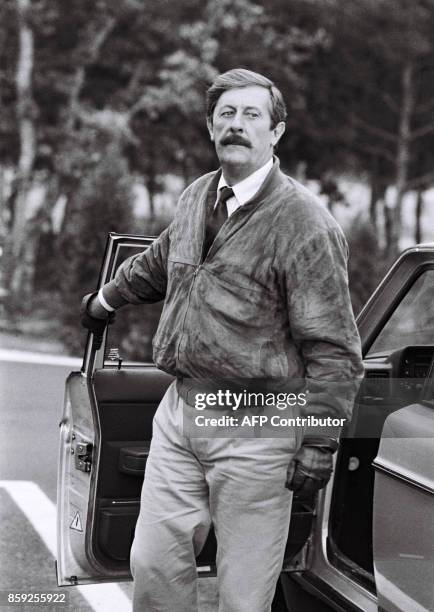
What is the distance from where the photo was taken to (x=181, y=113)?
1590cm

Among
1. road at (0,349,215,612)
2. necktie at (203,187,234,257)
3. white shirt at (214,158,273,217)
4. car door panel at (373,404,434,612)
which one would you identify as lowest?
road at (0,349,215,612)

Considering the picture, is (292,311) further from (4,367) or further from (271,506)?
(4,367)

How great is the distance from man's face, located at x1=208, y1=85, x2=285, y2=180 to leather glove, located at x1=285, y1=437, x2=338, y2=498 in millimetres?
771

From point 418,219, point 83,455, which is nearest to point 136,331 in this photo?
point 83,455

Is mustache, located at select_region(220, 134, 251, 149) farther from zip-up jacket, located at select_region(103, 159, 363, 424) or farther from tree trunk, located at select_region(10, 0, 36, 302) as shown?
tree trunk, located at select_region(10, 0, 36, 302)

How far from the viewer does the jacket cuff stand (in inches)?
128

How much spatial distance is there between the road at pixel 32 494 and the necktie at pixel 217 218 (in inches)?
81.1

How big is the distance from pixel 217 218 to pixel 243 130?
0.86ft

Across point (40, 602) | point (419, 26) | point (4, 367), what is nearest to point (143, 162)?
point (419, 26)

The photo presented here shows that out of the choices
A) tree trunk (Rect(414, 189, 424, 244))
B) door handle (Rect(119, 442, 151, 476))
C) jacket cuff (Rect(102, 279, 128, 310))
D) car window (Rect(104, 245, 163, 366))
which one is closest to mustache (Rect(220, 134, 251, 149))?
jacket cuff (Rect(102, 279, 128, 310))

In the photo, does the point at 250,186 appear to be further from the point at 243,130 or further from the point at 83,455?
the point at 83,455

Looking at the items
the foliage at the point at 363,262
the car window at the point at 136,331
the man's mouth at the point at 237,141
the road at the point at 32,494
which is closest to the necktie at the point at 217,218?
the man's mouth at the point at 237,141

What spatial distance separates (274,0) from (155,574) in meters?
14.5

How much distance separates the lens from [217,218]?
2877 millimetres
